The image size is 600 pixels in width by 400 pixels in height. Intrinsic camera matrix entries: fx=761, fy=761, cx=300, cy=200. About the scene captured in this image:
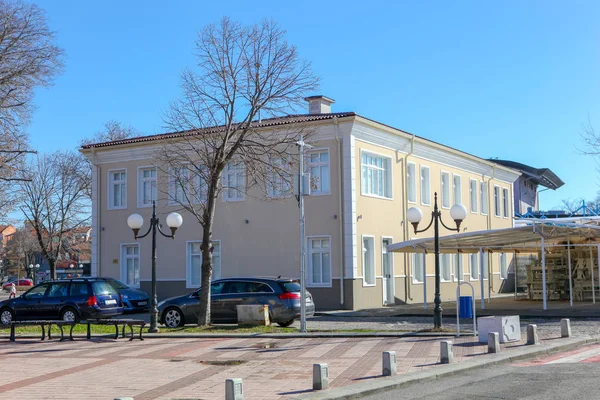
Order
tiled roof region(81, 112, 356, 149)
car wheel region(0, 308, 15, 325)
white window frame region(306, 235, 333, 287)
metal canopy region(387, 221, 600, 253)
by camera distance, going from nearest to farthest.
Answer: tiled roof region(81, 112, 356, 149)
car wheel region(0, 308, 15, 325)
metal canopy region(387, 221, 600, 253)
white window frame region(306, 235, 333, 287)

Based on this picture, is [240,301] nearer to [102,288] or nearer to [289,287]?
[289,287]

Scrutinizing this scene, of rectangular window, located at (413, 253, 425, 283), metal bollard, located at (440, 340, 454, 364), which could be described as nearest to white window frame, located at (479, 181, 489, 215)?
rectangular window, located at (413, 253, 425, 283)

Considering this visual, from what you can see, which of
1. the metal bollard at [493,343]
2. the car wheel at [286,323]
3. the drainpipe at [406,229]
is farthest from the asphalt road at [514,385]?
the drainpipe at [406,229]

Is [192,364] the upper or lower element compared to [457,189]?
lower

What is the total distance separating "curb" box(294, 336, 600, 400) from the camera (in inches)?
397

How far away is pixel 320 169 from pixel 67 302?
1058 centimetres

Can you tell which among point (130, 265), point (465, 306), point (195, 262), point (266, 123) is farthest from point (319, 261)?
point (465, 306)

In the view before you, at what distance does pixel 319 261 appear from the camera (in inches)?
1126

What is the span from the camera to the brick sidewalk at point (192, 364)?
10.9m

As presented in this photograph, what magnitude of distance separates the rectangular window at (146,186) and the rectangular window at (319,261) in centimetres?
807

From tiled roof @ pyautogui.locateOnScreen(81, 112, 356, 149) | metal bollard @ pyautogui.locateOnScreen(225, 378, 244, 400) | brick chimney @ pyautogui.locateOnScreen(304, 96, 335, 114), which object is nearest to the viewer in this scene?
metal bollard @ pyautogui.locateOnScreen(225, 378, 244, 400)

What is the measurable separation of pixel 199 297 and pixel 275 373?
944 centimetres

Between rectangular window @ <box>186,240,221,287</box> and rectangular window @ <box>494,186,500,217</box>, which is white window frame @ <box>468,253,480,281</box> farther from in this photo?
rectangular window @ <box>186,240,221,287</box>

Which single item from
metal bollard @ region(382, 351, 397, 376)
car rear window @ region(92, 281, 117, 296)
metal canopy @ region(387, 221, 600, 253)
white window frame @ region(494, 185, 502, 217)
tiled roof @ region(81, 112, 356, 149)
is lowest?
metal bollard @ region(382, 351, 397, 376)
